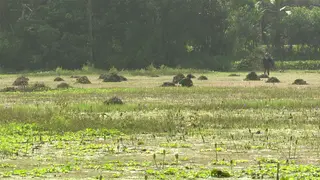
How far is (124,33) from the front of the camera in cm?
7744

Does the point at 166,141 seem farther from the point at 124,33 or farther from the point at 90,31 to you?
the point at 124,33

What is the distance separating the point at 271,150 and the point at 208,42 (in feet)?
217

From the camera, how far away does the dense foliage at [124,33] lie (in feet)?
245

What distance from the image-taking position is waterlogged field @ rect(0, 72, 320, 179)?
42.8ft

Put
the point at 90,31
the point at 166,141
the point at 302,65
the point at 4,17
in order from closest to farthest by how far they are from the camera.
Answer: the point at 166,141, the point at 90,31, the point at 4,17, the point at 302,65

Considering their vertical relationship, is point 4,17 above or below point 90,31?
above

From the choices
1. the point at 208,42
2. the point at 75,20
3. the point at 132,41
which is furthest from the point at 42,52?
the point at 208,42

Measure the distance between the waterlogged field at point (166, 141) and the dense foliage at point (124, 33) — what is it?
47.2 m

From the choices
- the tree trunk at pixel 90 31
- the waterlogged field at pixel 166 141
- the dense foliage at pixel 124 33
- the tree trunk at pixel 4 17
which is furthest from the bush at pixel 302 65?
the waterlogged field at pixel 166 141

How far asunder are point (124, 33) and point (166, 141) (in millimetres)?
60738

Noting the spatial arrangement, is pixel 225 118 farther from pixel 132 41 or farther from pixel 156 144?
pixel 132 41

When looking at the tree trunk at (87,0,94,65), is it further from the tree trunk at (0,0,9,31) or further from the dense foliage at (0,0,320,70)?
the tree trunk at (0,0,9,31)

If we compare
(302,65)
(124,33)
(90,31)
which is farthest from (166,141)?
(302,65)

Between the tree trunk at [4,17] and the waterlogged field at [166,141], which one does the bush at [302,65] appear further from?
the waterlogged field at [166,141]
